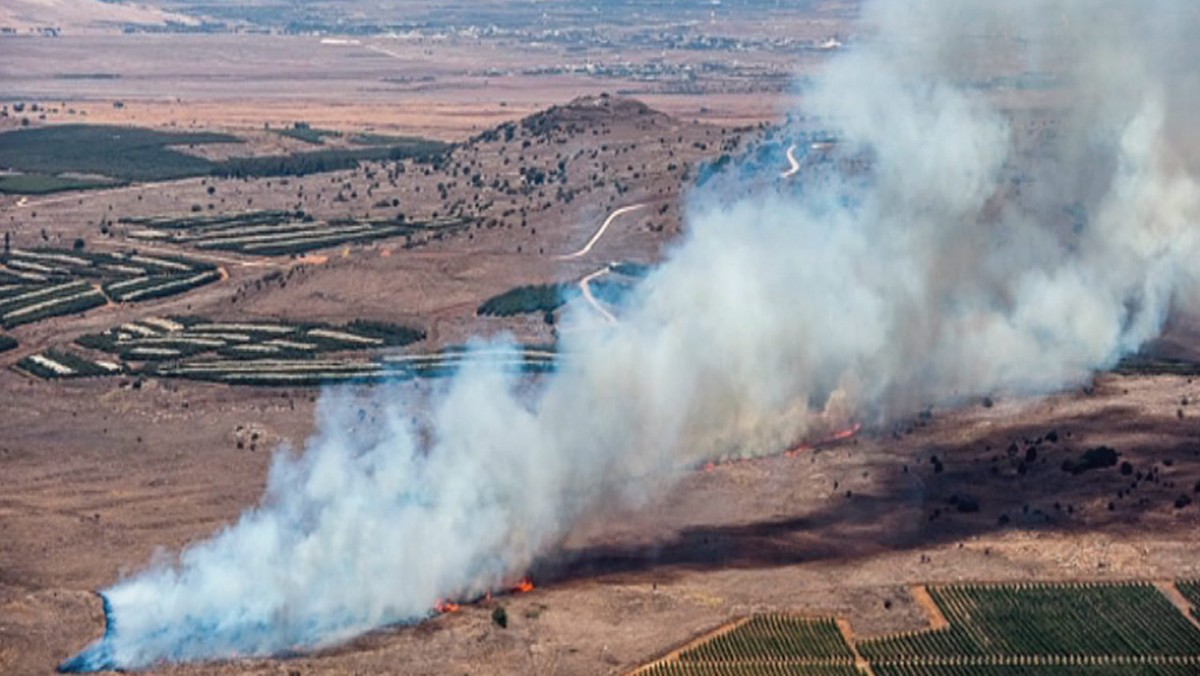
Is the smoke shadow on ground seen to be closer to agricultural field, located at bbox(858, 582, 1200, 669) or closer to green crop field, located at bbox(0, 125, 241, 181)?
agricultural field, located at bbox(858, 582, 1200, 669)

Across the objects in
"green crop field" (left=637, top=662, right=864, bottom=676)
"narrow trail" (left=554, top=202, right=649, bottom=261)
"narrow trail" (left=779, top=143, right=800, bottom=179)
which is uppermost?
"narrow trail" (left=779, top=143, right=800, bottom=179)

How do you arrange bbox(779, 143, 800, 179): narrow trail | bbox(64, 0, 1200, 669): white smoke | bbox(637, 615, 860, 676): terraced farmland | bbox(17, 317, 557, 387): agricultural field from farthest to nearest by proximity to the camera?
bbox(779, 143, 800, 179): narrow trail < bbox(17, 317, 557, 387): agricultural field < bbox(64, 0, 1200, 669): white smoke < bbox(637, 615, 860, 676): terraced farmland

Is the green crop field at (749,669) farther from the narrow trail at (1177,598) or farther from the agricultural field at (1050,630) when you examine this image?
the narrow trail at (1177,598)

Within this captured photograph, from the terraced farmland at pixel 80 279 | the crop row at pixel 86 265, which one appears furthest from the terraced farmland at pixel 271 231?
the terraced farmland at pixel 80 279

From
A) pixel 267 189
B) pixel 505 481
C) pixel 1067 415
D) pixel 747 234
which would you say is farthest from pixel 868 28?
pixel 267 189

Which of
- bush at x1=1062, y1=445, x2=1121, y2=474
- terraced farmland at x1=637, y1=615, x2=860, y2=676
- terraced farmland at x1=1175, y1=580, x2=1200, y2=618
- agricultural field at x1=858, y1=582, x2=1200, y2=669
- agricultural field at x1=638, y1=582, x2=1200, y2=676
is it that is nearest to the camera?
terraced farmland at x1=637, y1=615, x2=860, y2=676

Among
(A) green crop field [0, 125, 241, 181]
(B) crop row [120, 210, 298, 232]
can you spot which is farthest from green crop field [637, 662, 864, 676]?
(A) green crop field [0, 125, 241, 181]

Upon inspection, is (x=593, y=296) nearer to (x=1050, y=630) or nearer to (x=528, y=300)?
(x=528, y=300)
